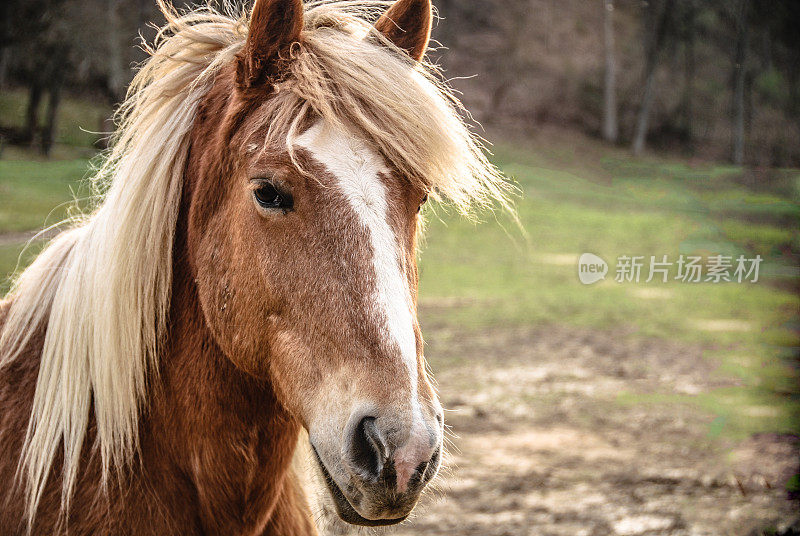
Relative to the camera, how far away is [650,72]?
21859 mm

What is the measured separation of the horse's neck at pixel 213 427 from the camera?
1.86m

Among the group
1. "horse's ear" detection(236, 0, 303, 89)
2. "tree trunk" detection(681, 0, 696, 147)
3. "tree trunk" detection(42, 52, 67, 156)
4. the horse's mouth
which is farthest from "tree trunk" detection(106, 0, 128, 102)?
"tree trunk" detection(681, 0, 696, 147)

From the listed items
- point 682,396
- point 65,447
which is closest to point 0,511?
point 65,447

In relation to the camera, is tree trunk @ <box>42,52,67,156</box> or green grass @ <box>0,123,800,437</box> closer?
green grass @ <box>0,123,800,437</box>

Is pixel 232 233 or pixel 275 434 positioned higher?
pixel 232 233

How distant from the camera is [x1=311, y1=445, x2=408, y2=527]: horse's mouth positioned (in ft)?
4.97

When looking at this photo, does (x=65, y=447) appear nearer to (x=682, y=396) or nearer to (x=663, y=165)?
(x=682, y=396)

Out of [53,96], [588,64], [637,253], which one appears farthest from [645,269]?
[588,64]

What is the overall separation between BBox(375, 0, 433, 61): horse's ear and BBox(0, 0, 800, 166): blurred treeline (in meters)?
5.82

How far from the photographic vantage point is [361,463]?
146 cm

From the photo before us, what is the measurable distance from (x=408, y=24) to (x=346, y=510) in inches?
54.4

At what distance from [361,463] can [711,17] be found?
695 inches

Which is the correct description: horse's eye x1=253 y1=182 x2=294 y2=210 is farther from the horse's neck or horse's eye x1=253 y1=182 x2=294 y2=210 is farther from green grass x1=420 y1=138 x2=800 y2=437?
green grass x1=420 y1=138 x2=800 y2=437

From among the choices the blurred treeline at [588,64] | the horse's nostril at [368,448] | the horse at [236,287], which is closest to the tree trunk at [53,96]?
the blurred treeline at [588,64]
